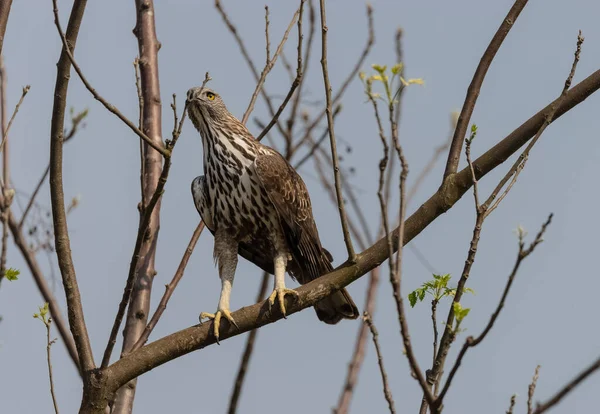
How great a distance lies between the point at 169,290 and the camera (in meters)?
5.65

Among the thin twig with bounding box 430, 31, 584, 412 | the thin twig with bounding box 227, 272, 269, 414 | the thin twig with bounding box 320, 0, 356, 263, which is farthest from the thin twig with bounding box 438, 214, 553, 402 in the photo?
the thin twig with bounding box 227, 272, 269, 414

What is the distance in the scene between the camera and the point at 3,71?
20.9ft

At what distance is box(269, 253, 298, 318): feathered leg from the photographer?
518 cm

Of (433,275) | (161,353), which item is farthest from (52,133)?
(433,275)

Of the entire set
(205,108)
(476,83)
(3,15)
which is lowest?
(476,83)

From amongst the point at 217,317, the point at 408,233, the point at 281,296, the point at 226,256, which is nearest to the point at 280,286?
the point at 281,296

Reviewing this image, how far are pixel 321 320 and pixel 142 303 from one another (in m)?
1.22

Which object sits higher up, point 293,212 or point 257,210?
point 257,210

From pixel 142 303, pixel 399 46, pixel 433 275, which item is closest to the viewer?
pixel 433 275

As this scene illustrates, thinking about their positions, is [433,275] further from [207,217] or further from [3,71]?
[3,71]

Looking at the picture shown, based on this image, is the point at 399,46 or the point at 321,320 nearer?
the point at 321,320

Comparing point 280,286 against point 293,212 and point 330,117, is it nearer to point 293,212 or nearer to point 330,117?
point 293,212

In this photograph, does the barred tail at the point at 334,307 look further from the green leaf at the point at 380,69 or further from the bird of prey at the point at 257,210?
the green leaf at the point at 380,69

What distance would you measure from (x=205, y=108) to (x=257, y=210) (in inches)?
37.3
